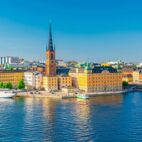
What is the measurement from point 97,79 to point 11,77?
401 inches

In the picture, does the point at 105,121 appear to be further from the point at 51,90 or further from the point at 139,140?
the point at 51,90

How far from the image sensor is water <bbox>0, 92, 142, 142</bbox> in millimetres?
17141

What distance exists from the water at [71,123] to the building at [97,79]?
10.9 m

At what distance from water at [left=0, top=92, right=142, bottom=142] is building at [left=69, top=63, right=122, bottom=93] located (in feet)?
35.8

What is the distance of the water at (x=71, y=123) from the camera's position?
1714 centimetres

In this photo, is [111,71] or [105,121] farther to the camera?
[111,71]

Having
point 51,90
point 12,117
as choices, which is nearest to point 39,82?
point 51,90

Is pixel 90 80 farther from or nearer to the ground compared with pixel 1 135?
farther from the ground

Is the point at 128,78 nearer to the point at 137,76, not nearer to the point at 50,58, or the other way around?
the point at 137,76

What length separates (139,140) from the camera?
1664cm

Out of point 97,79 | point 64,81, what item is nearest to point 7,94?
point 64,81

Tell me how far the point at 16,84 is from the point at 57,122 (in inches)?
963

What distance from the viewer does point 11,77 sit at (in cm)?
4441

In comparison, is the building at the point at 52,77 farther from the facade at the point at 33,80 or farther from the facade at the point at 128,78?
the facade at the point at 128,78
